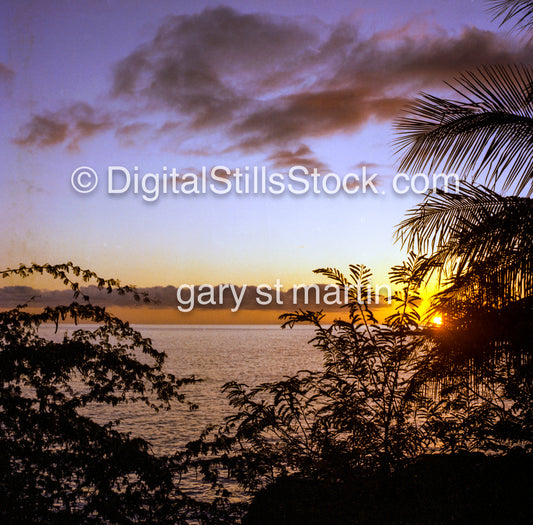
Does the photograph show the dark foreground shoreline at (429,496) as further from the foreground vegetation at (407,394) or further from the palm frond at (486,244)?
the palm frond at (486,244)

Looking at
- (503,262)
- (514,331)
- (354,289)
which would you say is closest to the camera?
(514,331)

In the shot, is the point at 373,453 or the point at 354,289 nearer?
the point at 373,453

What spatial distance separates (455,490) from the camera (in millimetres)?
8047

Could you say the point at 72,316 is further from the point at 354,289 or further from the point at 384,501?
the point at 384,501

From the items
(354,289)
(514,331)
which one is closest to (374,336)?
(354,289)

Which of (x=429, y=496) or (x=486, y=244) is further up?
(x=486, y=244)

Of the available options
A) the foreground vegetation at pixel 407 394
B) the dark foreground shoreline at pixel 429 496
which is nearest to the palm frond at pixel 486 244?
the foreground vegetation at pixel 407 394

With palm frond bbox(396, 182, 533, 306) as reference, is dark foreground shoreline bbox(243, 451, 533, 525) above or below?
below

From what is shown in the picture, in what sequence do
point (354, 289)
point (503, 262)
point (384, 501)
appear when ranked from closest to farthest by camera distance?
point (503, 262), point (384, 501), point (354, 289)

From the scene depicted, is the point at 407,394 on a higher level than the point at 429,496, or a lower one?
higher

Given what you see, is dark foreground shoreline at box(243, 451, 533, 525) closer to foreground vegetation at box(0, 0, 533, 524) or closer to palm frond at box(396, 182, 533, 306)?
foreground vegetation at box(0, 0, 533, 524)

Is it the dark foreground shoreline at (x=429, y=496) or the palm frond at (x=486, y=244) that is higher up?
the palm frond at (x=486, y=244)

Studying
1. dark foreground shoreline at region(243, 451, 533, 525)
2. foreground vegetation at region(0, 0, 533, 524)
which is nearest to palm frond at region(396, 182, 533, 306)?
foreground vegetation at region(0, 0, 533, 524)

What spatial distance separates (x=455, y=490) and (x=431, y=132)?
568 centimetres
